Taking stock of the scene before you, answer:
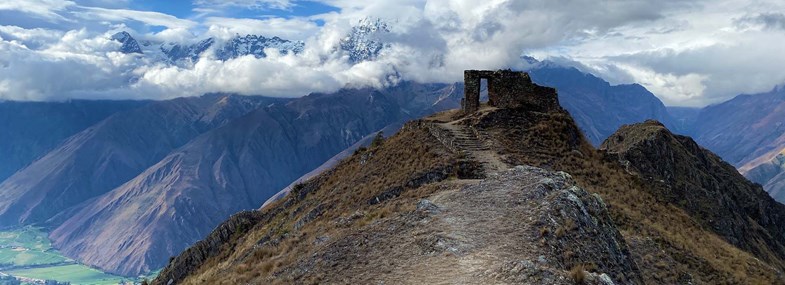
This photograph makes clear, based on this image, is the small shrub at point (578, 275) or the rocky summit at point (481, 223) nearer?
the small shrub at point (578, 275)

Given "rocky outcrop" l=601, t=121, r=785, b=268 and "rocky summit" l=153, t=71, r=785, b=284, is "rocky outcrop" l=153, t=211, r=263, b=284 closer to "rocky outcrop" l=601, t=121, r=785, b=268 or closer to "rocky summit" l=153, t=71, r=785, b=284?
"rocky summit" l=153, t=71, r=785, b=284

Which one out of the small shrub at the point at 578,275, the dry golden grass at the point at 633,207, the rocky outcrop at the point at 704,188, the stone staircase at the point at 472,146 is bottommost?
the rocky outcrop at the point at 704,188

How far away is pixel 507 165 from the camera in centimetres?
4119

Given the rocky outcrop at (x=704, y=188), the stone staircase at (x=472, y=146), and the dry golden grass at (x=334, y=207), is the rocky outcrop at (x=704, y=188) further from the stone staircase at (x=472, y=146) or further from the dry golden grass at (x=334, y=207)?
the dry golden grass at (x=334, y=207)

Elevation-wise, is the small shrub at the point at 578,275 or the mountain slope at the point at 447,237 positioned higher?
the small shrub at the point at 578,275

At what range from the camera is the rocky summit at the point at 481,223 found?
77.0 feet

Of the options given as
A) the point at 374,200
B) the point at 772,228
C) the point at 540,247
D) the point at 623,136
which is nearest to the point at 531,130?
the point at 374,200

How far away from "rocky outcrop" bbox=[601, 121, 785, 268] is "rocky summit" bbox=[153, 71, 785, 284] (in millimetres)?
726

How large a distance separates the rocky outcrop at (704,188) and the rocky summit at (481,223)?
726 mm

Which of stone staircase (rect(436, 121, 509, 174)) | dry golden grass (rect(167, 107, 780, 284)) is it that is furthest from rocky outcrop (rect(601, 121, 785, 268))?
stone staircase (rect(436, 121, 509, 174))

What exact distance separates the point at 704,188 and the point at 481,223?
206 feet

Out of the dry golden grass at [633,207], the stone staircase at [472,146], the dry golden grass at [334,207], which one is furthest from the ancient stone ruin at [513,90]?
the dry golden grass at [334,207]

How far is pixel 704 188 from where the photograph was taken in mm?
78688

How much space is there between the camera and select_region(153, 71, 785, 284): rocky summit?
77.0 ft
